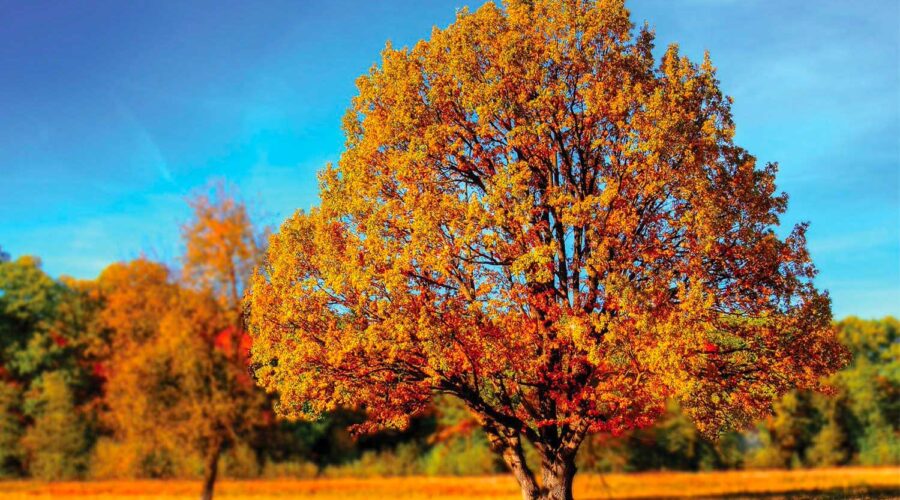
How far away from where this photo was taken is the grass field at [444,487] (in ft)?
143

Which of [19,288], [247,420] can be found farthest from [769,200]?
[19,288]

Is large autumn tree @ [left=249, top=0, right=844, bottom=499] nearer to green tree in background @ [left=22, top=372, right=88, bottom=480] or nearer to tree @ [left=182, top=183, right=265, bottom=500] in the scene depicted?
tree @ [left=182, top=183, right=265, bottom=500]

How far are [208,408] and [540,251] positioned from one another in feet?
75.5

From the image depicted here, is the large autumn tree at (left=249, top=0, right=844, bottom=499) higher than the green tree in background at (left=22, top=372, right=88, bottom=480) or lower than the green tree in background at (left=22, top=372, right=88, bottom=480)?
higher

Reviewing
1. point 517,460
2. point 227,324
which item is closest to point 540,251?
point 517,460

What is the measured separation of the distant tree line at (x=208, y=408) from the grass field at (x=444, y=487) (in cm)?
186

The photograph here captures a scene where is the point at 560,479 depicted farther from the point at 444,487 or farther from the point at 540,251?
the point at 444,487

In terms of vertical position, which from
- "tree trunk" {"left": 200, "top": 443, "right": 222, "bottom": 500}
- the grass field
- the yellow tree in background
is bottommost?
the grass field

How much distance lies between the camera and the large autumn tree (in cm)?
2028

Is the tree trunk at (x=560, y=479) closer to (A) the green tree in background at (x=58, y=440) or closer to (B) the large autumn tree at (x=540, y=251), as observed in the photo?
(B) the large autumn tree at (x=540, y=251)

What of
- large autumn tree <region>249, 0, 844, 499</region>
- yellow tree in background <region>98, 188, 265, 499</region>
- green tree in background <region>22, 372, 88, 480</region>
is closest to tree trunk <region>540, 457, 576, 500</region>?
large autumn tree <region>249, 0, 844, 499</region>

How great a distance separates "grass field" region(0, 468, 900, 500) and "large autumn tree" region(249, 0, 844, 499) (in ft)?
70.9

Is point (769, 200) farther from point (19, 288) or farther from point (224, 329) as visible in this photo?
point (19, 288)

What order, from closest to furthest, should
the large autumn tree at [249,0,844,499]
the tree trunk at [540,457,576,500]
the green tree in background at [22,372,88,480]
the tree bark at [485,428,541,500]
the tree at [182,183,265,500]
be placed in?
the large autumn tree at [249,0,844,499] < the tree trunk at [540,457,576,500] < the tree bark at [485,428,541,500] < the tree at [182,183,265,500] < the green tree in background at [22,372,88,480]
